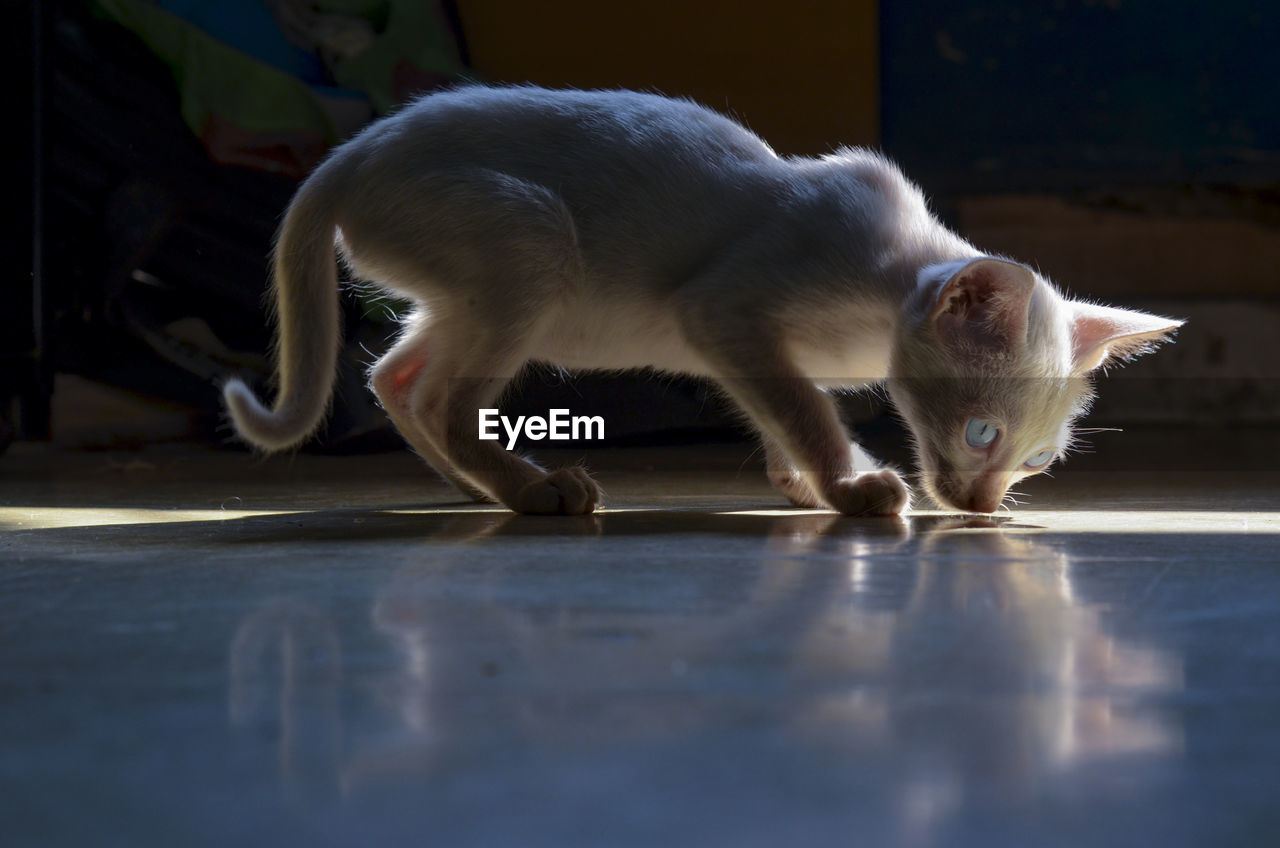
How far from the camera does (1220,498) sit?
2.20 metres

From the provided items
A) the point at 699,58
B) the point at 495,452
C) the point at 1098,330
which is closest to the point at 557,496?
the point at 495,452

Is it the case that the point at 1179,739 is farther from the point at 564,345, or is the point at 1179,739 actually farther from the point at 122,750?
the point at 564,345

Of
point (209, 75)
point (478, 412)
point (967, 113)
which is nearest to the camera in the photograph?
point (478, 412)

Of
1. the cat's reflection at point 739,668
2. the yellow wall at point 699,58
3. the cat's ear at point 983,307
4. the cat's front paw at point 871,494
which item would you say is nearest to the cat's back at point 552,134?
the cat's ear at point 983,307

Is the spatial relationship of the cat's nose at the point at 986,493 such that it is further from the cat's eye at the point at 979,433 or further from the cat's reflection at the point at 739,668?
the cat's reflection at the point at 739,668

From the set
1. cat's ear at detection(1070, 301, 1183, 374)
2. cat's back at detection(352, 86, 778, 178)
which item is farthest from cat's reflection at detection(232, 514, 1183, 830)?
cat's back at detection(352, 86, 778, 178)

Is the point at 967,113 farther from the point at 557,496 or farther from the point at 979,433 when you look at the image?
the point at 557,496

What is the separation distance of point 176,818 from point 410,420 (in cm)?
157

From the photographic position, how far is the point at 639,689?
0.85 m

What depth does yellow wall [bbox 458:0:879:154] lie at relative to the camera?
4.47 meters

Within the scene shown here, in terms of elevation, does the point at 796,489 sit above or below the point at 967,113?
below

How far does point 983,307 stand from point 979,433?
0.63ft

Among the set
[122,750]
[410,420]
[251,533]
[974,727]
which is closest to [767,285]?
[410,420]

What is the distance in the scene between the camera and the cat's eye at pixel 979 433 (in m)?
1.91
